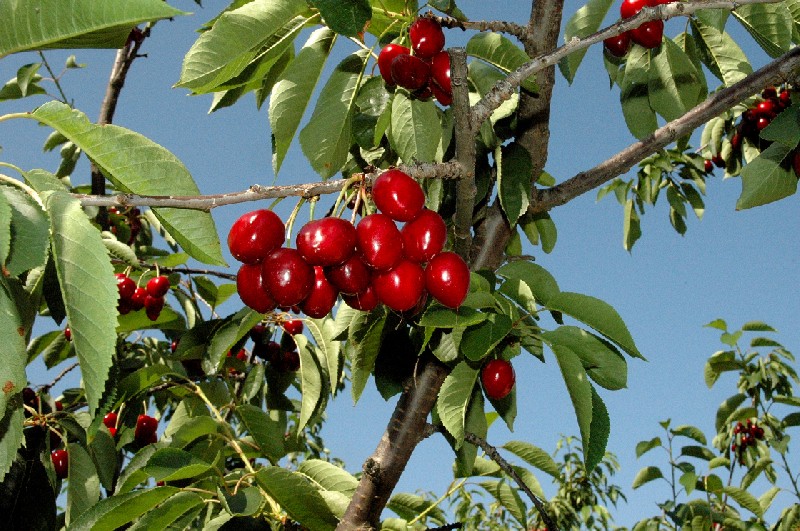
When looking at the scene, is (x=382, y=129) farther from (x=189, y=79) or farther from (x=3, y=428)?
(x=3, y=428)

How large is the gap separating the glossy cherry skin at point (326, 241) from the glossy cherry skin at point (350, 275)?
0.05 meters

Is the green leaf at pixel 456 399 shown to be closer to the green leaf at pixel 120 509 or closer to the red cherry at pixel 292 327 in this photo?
the green leaf at pixel 120 509

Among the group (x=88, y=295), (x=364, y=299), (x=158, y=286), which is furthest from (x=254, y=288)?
(x=158, y=286)

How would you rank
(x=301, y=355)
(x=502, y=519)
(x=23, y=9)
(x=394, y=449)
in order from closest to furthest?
(x=23, y=9) < (x=394, y=449) < (x=301, y=355) < (x=502, y=519)

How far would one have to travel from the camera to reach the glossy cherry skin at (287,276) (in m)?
1.38

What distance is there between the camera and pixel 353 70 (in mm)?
1961

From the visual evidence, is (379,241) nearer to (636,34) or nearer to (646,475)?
(636,34)

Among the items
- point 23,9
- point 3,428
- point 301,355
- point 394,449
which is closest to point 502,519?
point 301,355

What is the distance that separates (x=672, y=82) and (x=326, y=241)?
1.39m

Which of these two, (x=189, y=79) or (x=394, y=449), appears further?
(x=394, y=449)

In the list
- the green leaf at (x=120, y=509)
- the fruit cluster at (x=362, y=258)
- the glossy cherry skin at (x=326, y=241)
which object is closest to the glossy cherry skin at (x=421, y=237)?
the fruit cluster at (x=362, y=258)

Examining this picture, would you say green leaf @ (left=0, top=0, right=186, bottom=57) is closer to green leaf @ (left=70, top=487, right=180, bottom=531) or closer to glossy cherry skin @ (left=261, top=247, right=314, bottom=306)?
glossy cherry skin @ (left=261, top=247, right=314, bottom=306)

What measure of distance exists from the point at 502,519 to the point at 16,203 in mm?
6762

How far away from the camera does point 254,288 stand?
1.47m
